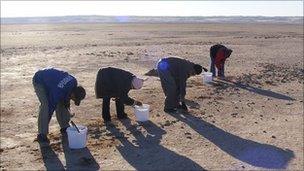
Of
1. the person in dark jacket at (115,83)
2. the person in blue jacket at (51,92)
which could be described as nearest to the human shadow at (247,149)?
the person in dark jacket at (115,83)

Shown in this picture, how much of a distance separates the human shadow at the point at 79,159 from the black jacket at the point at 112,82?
1.74 metres

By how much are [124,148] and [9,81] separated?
10.3 metres

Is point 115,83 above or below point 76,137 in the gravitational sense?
above

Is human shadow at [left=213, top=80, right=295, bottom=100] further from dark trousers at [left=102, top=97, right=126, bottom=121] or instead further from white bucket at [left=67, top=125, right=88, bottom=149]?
white bucket at [left=67, top=125, right=88, bottom=149]

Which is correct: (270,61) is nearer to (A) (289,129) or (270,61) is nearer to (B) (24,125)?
(A) (289,129)

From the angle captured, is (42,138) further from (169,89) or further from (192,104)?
(192,104)

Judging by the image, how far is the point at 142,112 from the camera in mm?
11805

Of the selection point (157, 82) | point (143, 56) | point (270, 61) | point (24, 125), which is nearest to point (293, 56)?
point (270, 61)

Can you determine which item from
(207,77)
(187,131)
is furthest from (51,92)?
(207,77)

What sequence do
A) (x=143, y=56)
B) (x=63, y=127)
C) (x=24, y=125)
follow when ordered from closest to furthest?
(x=63, y=127) < (x=24, y=125) < (x=143, y=56)

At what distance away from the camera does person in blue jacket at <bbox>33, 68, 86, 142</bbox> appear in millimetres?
10070

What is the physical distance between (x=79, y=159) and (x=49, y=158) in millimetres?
602

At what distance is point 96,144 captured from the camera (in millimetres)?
10250

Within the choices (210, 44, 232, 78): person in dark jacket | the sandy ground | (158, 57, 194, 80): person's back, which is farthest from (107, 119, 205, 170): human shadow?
(210, 44, 232, 78): person in dark jacket
